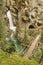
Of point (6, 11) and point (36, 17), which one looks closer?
point (6, 11)

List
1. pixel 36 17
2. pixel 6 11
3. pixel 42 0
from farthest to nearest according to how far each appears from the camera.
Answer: pixel 42 0, pixel 36 17, pixel 6 11

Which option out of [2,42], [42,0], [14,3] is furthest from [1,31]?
[42,0]

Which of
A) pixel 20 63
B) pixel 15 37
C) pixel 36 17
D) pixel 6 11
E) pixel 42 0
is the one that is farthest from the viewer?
pixel 42 0

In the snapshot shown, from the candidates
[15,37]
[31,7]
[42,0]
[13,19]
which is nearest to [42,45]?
[15,37]

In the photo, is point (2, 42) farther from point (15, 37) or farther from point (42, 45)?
point (15, 37)

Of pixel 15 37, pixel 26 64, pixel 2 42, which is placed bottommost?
pixel 15 37

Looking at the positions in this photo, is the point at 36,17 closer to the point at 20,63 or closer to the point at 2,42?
the point at 2,42

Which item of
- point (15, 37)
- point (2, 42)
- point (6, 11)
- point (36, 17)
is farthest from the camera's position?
point (36, 17)

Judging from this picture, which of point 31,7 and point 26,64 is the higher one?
point 26,64

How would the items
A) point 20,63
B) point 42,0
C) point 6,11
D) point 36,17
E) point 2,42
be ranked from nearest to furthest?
point 20,63, point 2,42, point 6,11, point 36,17, point 42,0
